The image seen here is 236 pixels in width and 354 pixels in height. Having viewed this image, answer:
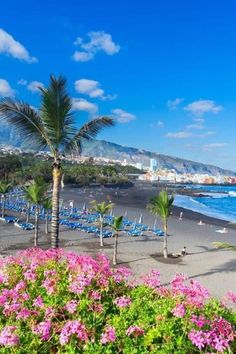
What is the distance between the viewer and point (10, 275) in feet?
20.2

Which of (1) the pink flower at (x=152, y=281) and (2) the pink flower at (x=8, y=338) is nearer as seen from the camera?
(2) the pink flower at (x=8, y=338)

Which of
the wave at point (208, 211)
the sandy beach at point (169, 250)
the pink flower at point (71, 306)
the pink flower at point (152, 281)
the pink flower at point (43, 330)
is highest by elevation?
the pink flower at point (152, 281)

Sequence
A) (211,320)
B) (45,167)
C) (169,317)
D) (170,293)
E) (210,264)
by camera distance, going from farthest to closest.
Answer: (45,167) < (210,264) < (170,293) < (169,317) < (211,320)

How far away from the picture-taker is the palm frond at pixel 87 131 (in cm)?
1332

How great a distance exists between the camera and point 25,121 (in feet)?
42.4

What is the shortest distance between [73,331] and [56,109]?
31.5ft

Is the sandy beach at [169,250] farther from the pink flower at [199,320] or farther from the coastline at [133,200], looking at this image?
the pink flower at [199,320]

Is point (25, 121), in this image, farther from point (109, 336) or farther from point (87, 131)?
point (109, 336)

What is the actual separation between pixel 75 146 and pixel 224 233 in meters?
30.0

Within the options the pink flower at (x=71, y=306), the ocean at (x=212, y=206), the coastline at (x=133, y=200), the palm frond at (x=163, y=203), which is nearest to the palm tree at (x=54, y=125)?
the pink flower at (x=71, y=306)

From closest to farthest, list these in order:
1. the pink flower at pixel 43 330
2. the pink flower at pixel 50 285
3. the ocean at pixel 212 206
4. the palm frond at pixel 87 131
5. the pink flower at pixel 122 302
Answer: the pink flower at pixel 43 330 < the pink flower at pixel 122 302 < the pink flower at pixel 50 285 < the palm frond at pixel 87 131 < the ocean at pixel 212 206

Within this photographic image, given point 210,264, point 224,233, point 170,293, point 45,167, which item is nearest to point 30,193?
point 210,264

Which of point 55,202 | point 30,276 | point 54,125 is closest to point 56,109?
point 54,125

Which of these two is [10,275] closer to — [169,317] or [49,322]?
[49,322]
